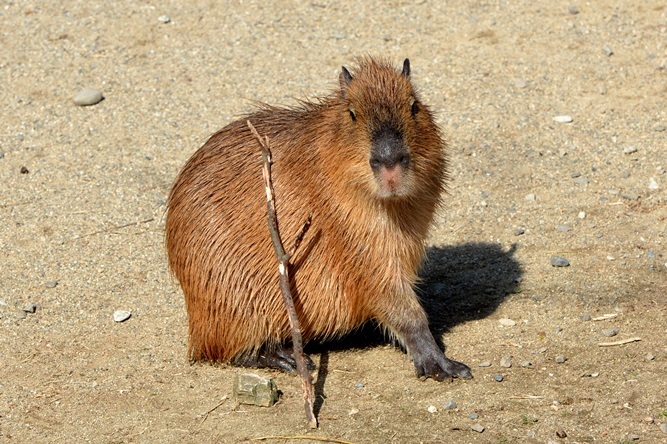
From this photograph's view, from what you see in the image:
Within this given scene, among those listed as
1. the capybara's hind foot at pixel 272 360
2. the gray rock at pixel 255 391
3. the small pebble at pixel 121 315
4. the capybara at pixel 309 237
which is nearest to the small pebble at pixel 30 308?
the small pebble at pixel 121 315

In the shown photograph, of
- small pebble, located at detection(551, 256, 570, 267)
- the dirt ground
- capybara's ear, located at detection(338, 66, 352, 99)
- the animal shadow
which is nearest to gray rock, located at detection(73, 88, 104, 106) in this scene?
the dirt ground

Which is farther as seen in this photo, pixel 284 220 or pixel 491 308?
pixel 491 308

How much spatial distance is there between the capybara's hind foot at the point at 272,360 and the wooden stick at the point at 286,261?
0.31 m

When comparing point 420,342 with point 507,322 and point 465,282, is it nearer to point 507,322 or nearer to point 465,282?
point 507,322

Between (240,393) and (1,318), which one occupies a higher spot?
(240,393)

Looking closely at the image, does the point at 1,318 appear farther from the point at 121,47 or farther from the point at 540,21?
the point at 540,21

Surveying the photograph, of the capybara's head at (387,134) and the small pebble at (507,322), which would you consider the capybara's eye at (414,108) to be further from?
the small pebble at (507,322)

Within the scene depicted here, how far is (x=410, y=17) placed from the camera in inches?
358

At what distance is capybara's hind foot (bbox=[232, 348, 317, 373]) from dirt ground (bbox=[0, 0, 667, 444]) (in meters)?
0.08

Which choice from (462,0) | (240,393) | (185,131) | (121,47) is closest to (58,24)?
(121,47)

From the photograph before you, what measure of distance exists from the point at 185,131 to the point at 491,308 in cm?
335

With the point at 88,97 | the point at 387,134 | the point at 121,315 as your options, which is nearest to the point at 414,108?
the point at 387,134

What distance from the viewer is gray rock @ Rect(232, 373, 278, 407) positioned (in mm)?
4754

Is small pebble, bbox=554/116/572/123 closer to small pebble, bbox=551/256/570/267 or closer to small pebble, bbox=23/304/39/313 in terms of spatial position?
small pebble, bbox=551/256/570/267
